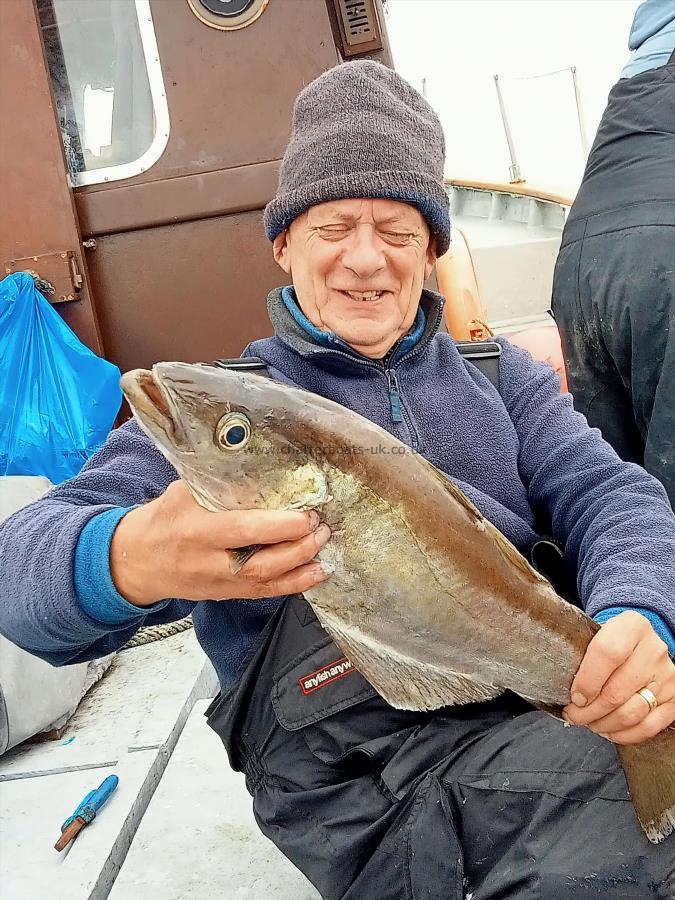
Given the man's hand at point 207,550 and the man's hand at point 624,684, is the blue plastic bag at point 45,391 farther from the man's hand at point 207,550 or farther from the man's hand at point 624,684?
the man's hand at point 624,684

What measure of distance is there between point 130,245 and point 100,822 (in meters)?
3.55

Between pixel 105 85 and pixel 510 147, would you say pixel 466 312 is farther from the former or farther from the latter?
pixel 510 147

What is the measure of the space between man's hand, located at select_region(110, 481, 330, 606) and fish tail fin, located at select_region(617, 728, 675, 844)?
0.79m

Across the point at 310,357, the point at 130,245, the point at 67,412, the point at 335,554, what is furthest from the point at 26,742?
the point at 130,245

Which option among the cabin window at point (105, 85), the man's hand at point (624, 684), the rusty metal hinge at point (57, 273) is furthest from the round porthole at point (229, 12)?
the man's hand at point (624, 684)

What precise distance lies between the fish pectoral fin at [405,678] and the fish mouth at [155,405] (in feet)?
1.64

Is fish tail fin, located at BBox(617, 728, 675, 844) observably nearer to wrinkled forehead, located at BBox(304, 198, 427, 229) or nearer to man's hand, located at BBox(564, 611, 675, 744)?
man's hand, located at BBox(564, 611, 675, 744)

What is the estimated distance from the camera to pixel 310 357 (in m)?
2.18

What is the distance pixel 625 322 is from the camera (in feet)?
10.7

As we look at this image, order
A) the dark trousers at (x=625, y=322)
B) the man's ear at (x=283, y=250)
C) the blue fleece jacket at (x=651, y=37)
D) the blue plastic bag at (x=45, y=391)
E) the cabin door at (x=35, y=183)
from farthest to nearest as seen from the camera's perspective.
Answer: the cabin door at (x=35, y=183) → the blue plastic bag at (x=45, y=391) → the blue fleece jacket at (x=651, y=37) → the dark trousers at (x=625, y=322) → the man's ear at (x=283, y=250)

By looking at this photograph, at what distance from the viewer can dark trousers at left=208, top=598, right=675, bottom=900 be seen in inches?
60.7

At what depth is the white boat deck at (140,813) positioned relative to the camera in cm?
213

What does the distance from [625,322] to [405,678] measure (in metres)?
2.24

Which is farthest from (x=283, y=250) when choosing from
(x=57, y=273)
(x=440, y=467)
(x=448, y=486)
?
(x=57, y=273)
